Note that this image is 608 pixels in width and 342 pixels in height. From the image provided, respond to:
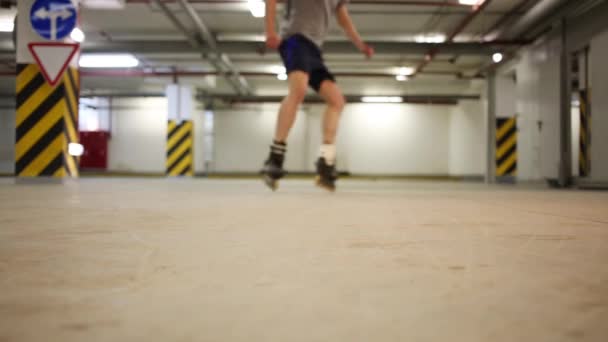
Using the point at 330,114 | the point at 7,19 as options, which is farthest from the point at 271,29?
the point at 7,19

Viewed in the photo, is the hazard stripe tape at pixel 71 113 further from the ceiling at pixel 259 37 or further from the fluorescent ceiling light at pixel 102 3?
the ceiling at pixel 259 37

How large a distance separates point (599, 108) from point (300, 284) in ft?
21.9

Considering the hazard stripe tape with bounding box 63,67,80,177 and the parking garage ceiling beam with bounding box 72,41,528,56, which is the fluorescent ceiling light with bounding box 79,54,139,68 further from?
the hazard stripe tape with bounding box 63,67,80,177

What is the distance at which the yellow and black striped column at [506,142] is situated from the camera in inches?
455

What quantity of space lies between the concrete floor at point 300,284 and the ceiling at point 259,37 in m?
7.42

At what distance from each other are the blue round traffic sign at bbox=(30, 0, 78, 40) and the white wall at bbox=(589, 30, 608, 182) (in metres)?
6.17

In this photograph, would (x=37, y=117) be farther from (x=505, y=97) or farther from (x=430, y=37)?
(x=505, y=97)

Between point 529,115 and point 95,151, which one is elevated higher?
point 529,115

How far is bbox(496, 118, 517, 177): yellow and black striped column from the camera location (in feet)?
37.9

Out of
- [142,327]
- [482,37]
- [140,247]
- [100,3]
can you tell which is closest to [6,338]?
[142,327]

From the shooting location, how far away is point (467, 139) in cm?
1614

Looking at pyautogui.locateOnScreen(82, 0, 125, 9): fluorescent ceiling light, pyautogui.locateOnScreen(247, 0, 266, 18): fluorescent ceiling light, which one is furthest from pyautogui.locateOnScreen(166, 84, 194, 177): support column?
pyautogui.locateOnScreen(82, 0, 125, 9): fluorescent ceiling light

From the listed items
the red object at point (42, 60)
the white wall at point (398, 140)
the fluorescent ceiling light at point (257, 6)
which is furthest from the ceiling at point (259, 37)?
the red object at point (42, 60)

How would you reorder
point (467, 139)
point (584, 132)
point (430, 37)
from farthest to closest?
point (467, 139) → point (430, 37) → point (584, 132)
